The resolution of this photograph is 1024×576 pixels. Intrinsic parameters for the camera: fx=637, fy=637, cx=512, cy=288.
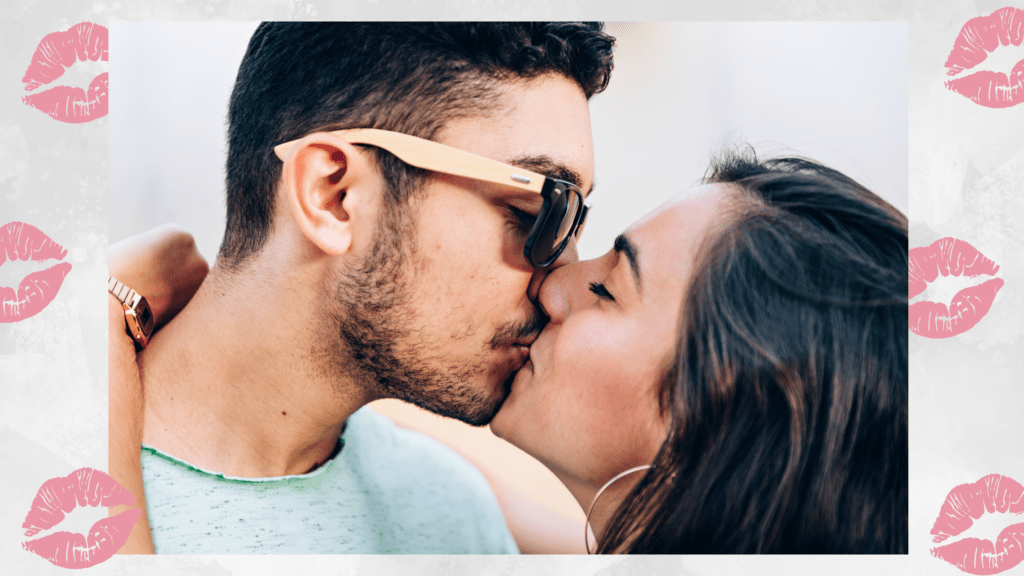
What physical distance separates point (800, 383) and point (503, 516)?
1.17 meters

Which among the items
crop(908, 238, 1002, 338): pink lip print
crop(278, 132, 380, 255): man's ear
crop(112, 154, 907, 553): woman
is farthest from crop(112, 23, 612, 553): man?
crop(908, 238, 1002, 338): pink lip print

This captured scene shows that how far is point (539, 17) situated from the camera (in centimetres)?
175

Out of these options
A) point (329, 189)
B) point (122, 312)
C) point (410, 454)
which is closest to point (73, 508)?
point (122, 312)

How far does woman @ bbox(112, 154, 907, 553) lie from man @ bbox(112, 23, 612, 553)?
0.25 meters

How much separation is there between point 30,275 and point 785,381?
2041mm

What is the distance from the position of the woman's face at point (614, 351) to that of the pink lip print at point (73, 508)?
3.58 feet

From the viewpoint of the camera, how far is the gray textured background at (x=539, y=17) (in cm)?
172

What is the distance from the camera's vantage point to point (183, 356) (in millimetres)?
1720

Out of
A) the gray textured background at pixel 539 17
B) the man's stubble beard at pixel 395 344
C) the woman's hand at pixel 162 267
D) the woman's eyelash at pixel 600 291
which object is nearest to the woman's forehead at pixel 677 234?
the woman's eyelash at pixel 600 291

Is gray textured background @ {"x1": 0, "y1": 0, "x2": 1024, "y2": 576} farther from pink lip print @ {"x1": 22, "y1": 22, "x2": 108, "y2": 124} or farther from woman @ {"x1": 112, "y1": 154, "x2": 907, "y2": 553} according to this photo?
woman @ {"x1": 112, "y1": 154, "x2": 907, "y2": 553}

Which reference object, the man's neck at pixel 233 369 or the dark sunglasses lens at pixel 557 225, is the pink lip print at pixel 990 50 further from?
the man's neck at pixel 233 369

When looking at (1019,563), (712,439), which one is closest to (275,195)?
(712,439)

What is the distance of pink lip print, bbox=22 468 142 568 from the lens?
1715 mm

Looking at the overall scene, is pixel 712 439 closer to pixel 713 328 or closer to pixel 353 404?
pixel 713 328
